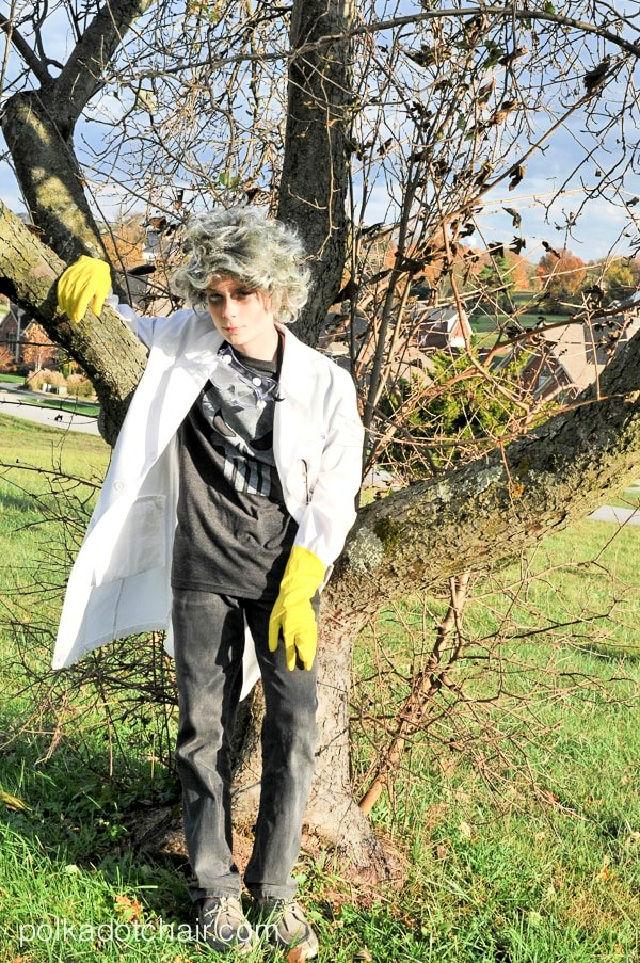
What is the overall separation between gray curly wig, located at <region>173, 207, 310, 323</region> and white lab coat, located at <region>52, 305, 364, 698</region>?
157 mm

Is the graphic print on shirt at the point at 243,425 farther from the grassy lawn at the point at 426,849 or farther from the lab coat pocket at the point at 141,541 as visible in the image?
the grassy lawn at the point at 426,849

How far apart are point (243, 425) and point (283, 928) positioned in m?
1.41

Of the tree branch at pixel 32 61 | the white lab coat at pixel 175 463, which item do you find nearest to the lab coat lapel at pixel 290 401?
the white lab coat at pixel 175 463

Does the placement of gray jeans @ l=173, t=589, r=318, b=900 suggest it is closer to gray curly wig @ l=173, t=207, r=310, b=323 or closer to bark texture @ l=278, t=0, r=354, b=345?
gray curly wig @ l=173, t=207, r=310, b=323

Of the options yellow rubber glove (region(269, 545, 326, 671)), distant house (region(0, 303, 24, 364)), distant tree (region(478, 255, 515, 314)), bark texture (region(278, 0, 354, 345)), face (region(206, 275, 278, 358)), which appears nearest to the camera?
yellow rubber glove (region(269, 545, 326, 671))

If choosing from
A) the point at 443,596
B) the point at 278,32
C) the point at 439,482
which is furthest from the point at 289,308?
the point at 278,32

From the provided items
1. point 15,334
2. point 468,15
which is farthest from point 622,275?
point 15,334

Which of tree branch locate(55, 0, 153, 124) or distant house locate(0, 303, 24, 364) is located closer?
distant house locate(0, 303, 24, 364)

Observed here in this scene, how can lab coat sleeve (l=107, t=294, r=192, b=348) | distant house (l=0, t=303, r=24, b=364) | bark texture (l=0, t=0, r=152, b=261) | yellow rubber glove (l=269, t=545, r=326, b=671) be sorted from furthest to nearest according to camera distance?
bark texture (l=0, t=0, r=152, b=261), distant house (l=0, t=303, r=24, b=364), lab coat sleeve (l=107, t=294, r=192, b=348), yellow rubber glove (l=269, t=545, r=326, b=671)

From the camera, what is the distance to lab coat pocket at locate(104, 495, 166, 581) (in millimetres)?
2709

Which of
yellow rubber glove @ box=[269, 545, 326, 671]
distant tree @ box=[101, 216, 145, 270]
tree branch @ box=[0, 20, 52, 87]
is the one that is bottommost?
yellow rubber glove @ box=[269, 545, 326, 671]

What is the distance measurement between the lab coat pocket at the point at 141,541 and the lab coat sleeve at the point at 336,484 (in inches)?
21.6

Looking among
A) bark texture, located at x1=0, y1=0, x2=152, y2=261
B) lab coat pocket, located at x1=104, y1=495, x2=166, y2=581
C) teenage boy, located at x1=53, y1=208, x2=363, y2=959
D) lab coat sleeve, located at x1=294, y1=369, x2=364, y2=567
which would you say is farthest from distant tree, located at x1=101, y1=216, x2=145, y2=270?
lab coat sleeve, located at x1=294, y1=369, x2=364, y2=567

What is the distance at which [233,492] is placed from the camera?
2508 millimetres
